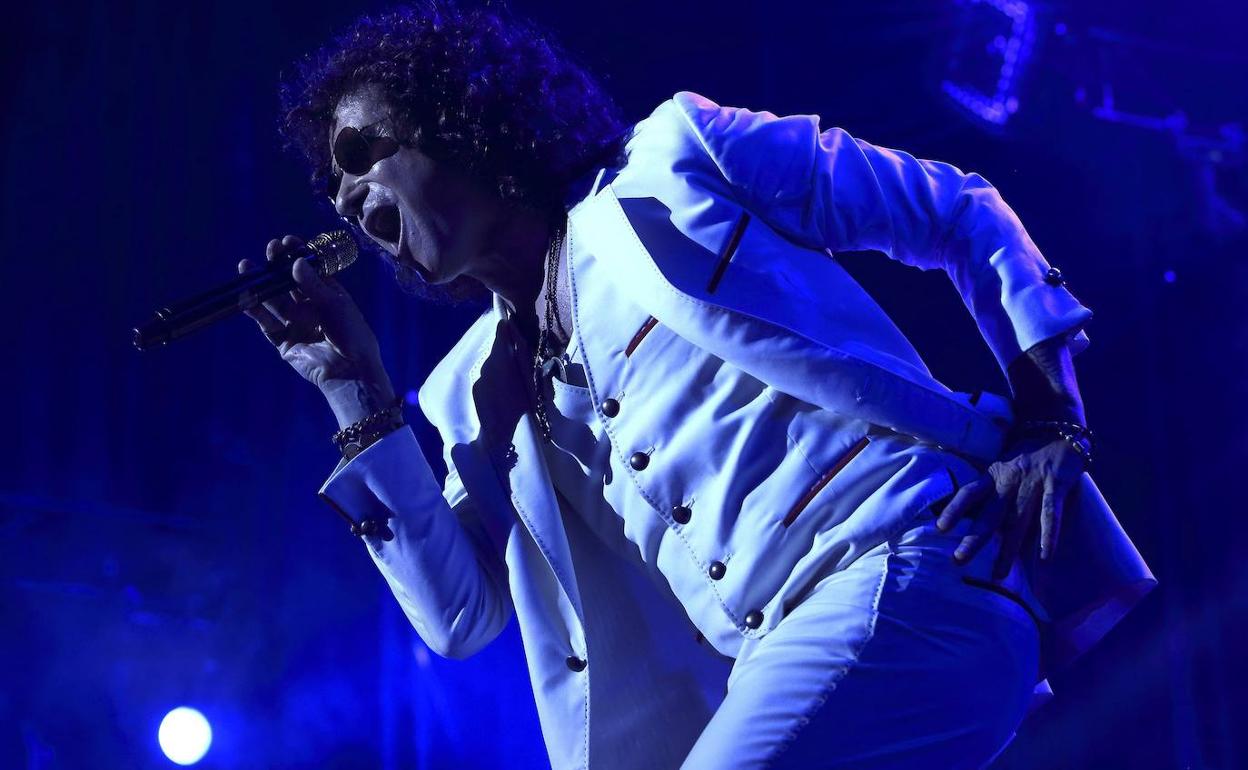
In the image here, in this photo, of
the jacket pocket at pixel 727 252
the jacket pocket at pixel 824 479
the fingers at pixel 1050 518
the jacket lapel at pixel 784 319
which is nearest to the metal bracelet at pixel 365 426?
the jacket lapel at pixel 784 319

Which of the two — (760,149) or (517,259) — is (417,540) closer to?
(517,259)

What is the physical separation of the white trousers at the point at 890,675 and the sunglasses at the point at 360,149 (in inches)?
43.4

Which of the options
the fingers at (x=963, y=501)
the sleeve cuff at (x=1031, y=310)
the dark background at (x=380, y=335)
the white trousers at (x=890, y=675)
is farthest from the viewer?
the dark background at (x=380, y=335)

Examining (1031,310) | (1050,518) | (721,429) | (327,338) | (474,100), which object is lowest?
(1050,518)

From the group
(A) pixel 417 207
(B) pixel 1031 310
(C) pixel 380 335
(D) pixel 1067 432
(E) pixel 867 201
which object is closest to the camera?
(D) pixel 1067 432

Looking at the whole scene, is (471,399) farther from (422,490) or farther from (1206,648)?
(1206,648)

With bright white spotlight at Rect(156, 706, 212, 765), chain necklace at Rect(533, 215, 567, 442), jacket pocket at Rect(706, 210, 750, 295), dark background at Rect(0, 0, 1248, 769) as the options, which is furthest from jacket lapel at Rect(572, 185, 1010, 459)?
bright white spotlight at Rect(156, 706, 212, 765)

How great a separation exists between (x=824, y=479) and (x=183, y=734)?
127 inches

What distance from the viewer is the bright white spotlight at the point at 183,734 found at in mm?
3857

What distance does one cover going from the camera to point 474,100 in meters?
2.06

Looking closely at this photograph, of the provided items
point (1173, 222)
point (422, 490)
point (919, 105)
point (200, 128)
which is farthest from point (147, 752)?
point (1173, 222)

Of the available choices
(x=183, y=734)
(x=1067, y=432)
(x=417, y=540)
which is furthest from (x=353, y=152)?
(x=183, y=734)

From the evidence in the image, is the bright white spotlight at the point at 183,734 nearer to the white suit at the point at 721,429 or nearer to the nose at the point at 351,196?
the white suit at the point at 721,429

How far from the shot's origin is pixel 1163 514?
329cm
